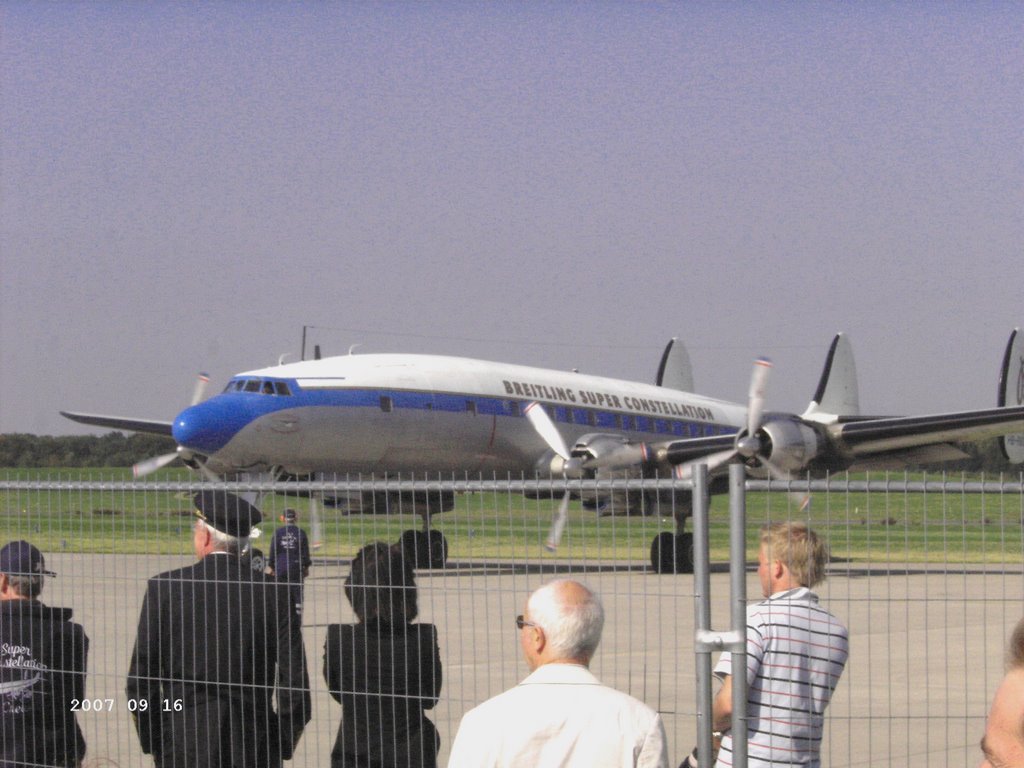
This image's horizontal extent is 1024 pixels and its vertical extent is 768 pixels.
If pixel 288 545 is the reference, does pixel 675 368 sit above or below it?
above

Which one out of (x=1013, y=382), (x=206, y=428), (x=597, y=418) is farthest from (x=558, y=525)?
(x=1013, y=382)

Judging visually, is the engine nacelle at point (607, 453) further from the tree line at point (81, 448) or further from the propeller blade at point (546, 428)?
the tree line at point (81, 448)

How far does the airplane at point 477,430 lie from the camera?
62.0 feet

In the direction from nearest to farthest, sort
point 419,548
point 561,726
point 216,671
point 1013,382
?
1. point 561,726
2. point 216,671
3. point 419,548
4. point 1013,382

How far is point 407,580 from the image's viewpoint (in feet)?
16.8

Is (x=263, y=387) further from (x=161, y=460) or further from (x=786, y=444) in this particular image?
(x=786, y=444)

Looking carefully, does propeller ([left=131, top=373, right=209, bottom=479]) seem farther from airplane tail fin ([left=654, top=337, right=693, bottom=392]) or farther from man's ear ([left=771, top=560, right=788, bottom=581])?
airplane tail fin ([left=654, top=337, right=693, bottom=392])

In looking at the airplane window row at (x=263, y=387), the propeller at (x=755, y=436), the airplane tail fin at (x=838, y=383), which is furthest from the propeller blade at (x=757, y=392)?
the airplane tail fin at (x=838, y=383)

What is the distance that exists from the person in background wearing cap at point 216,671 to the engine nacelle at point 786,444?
43.1ft

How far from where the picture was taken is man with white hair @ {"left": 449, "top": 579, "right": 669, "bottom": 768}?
3363mm

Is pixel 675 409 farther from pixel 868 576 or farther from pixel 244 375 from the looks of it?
pixel 868 576

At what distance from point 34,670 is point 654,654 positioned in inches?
222

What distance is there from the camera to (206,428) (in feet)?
62.2

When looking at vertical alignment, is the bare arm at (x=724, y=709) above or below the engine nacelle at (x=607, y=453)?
below
